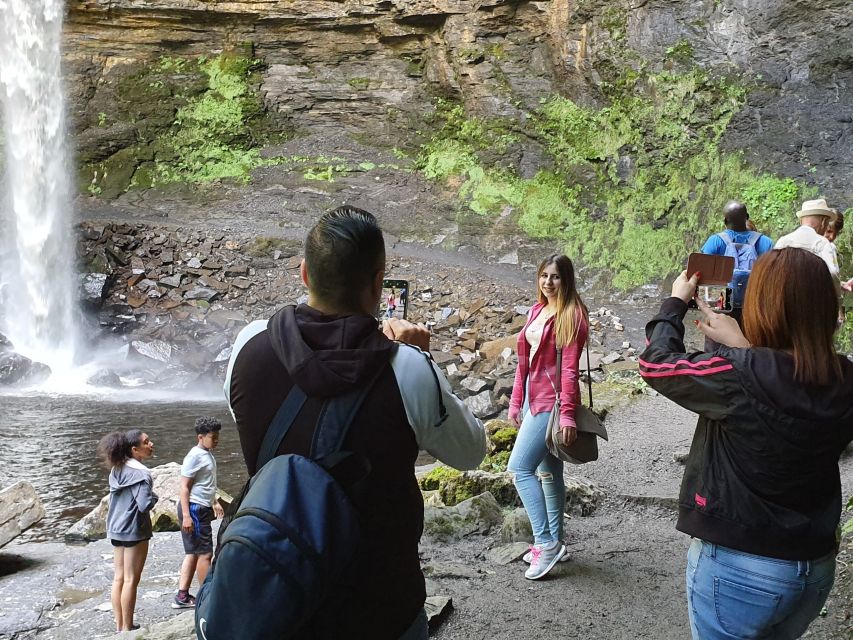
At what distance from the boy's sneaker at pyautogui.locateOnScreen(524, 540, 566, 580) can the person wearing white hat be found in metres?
2.75

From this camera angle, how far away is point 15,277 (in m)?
19.7

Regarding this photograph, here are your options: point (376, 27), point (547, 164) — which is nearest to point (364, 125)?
point (376, 27)

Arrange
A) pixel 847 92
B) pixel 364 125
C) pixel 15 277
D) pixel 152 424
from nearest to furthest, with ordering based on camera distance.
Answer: pixel 152 424, pixel 847 92, pixel 15 277, pixel 364 125

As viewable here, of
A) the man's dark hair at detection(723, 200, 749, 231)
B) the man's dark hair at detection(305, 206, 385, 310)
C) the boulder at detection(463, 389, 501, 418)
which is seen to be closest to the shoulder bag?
the man's dark hair at detection(723, 200, 749, 231)

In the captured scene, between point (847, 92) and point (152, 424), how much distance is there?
15264 mm

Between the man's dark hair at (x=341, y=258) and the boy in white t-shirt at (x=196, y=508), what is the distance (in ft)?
11.3

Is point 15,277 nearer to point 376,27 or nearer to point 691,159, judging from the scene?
point 376,27

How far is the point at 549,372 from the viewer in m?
4.41

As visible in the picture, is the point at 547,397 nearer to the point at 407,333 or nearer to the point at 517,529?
the point at 517,529

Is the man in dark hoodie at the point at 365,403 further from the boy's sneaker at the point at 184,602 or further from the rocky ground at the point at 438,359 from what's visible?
the boy's sneaker at the point at 184,602

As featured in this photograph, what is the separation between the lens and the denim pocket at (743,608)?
217cm

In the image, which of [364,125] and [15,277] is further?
[364,125]

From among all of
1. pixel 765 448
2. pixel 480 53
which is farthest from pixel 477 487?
pixel 480 53

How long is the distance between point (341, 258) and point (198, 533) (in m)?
3.78
